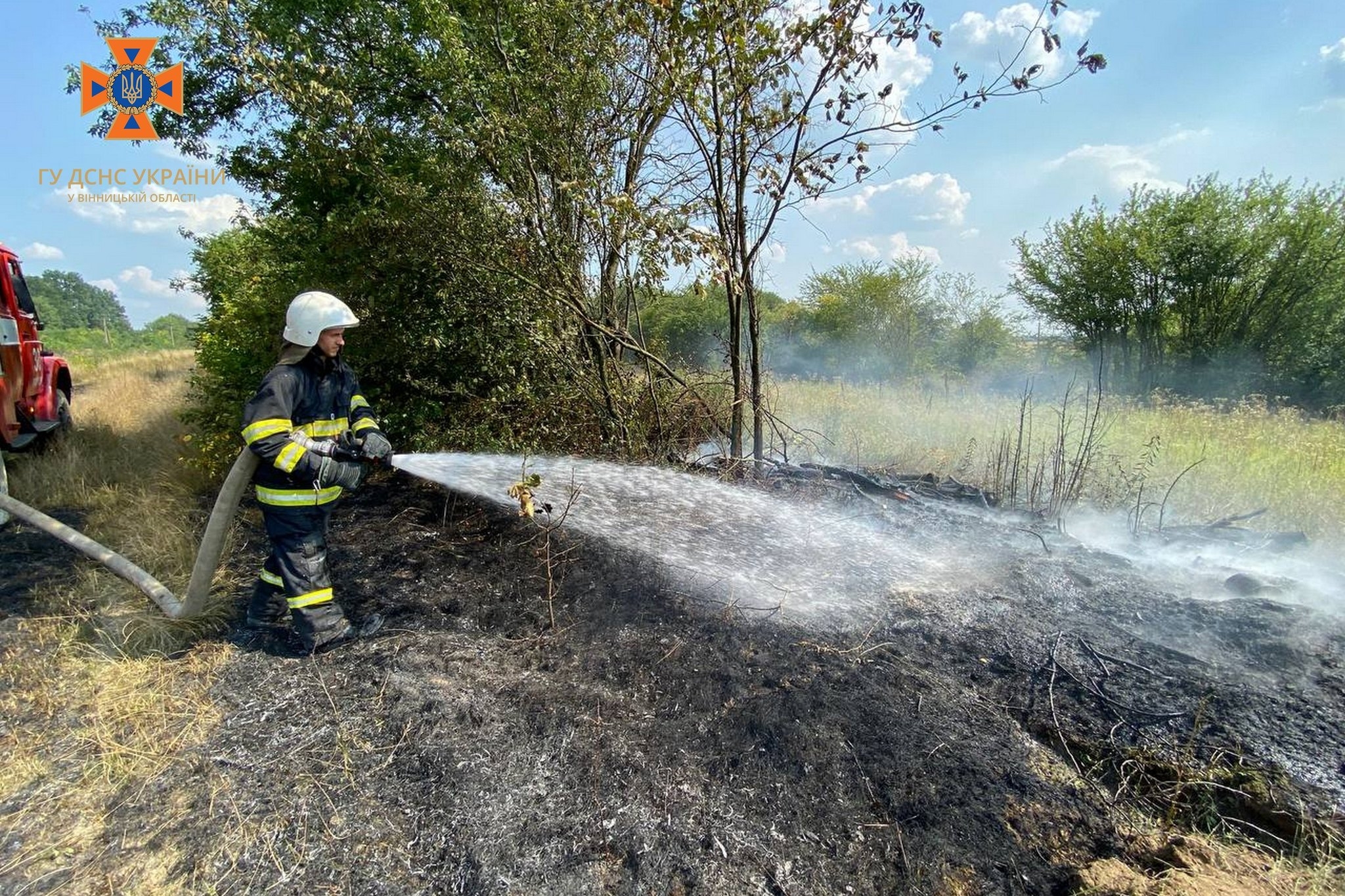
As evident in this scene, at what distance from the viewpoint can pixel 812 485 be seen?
5.95 meters

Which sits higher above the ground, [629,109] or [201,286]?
[629,109]

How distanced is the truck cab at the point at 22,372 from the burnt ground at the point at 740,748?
4.62m

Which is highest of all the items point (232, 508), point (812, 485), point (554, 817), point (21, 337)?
point (21, 337)

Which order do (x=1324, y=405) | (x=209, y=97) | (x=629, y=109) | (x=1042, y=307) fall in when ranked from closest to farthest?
(x=629, y=109) → (x=209, y=97) → (x=1324, y=405) → (x=1042, y=307)

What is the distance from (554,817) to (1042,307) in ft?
71.9

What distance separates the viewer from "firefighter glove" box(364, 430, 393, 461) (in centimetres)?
308

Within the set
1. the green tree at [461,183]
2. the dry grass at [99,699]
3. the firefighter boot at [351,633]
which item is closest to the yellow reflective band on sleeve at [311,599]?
the firefighter boot at [351,633]

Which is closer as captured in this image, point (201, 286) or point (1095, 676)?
point (1095, 676)

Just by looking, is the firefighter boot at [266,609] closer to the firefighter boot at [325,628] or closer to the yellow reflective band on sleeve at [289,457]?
the firefighter boot at [325,628]

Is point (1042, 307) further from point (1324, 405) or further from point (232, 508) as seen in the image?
point (232, 508)

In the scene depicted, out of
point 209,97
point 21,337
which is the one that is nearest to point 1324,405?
point 209,97

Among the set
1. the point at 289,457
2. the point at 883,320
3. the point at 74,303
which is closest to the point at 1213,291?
the point at 883,320

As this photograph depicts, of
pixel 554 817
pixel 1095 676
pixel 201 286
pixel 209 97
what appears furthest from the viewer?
pixel 201 286

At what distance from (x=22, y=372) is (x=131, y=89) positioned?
3320 mm
